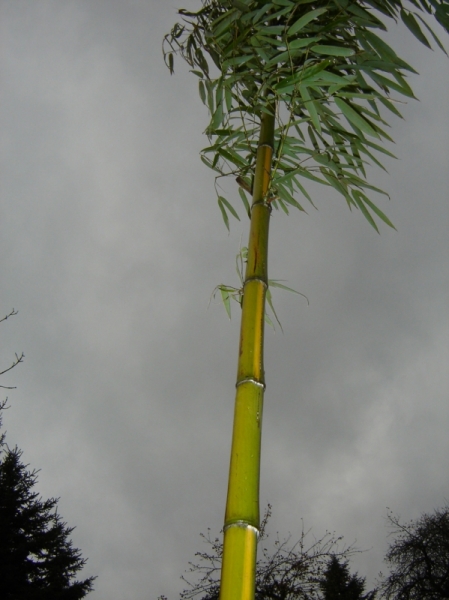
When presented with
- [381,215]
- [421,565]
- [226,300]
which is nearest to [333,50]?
[381,215]

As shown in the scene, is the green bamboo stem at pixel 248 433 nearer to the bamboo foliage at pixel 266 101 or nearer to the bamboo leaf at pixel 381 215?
the bamboo foliage at pixel 266 101

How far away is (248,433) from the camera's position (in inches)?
42.6

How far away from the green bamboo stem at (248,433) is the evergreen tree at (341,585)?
13.8 meters

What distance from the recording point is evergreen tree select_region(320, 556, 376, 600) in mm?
13414

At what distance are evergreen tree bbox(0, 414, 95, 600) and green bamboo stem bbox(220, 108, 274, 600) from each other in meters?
11.7

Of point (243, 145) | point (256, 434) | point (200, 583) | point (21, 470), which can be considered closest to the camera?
point (256, 434)

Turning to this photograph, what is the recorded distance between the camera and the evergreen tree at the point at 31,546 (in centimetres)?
1073

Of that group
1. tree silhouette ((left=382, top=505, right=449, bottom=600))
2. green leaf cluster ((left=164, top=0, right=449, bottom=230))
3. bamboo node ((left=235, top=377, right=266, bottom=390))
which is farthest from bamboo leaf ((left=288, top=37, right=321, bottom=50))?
tree silhouette ((left=382, top=505, right=449, bottom=600))

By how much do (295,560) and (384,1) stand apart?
9.79m

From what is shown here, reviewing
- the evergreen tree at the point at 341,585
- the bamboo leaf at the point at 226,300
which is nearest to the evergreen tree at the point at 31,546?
the evergreen tree at the point at 341,585

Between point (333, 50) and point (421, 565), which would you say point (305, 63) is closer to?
point (333, 50)

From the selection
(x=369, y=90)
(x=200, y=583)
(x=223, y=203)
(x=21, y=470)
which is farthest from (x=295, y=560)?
(x=369, y=90)

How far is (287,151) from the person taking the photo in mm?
2248

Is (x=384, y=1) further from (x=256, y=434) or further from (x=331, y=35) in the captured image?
(x=256, y=434)
